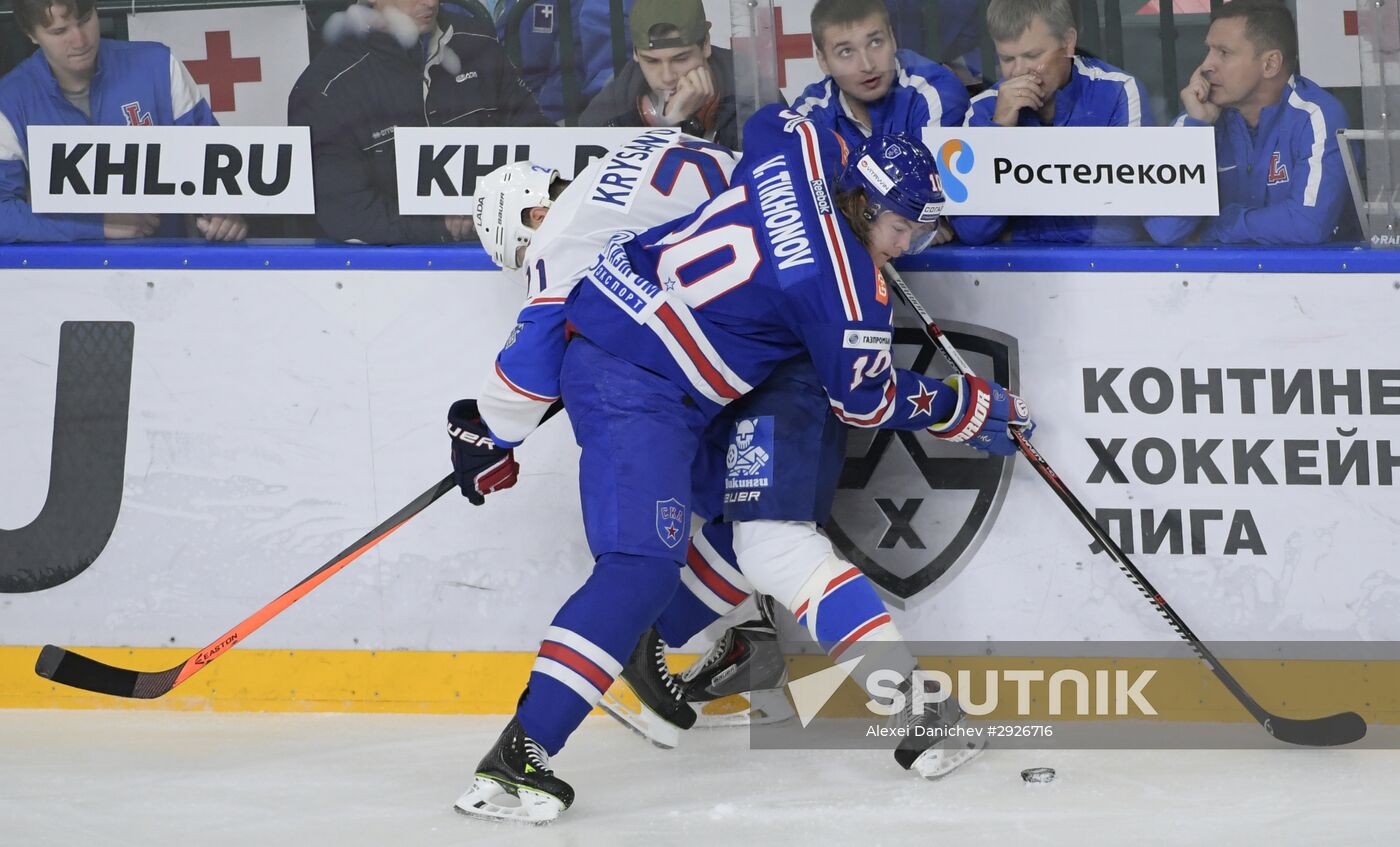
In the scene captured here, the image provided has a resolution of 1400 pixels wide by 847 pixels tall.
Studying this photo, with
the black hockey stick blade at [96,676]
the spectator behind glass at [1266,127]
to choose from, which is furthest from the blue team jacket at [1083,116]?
the black hockey stick blade at [96,676]

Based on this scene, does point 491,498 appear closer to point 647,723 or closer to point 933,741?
point 647,723

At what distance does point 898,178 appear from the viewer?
254cm

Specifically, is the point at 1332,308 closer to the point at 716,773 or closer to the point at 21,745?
the point at 716,773

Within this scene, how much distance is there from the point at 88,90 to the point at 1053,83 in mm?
2011

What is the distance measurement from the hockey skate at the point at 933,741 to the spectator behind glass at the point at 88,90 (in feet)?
5.65

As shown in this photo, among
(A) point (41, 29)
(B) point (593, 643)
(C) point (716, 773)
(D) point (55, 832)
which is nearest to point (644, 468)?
(B) point (593, 643)

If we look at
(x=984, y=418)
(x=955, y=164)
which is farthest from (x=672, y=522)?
(x=955, y=164)

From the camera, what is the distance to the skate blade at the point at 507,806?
250 cm

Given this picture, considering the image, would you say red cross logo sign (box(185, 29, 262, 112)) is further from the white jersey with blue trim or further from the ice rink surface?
the ice rink surface

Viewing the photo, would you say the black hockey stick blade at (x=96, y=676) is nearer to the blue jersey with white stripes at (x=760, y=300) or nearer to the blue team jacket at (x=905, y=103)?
the blue jersey with white stripes at (x=760, y=300)

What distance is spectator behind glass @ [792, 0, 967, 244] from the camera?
2.99m

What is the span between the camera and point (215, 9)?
3148 millimetres

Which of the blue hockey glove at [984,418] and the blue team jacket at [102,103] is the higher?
the blue team jacket at [102,103]

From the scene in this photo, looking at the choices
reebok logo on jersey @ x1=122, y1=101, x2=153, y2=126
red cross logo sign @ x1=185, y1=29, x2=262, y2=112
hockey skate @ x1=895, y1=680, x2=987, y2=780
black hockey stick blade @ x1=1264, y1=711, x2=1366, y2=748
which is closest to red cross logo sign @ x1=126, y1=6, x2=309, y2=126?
red cross logo sign @ x1=185, y1=29, x2=262, y2=112
